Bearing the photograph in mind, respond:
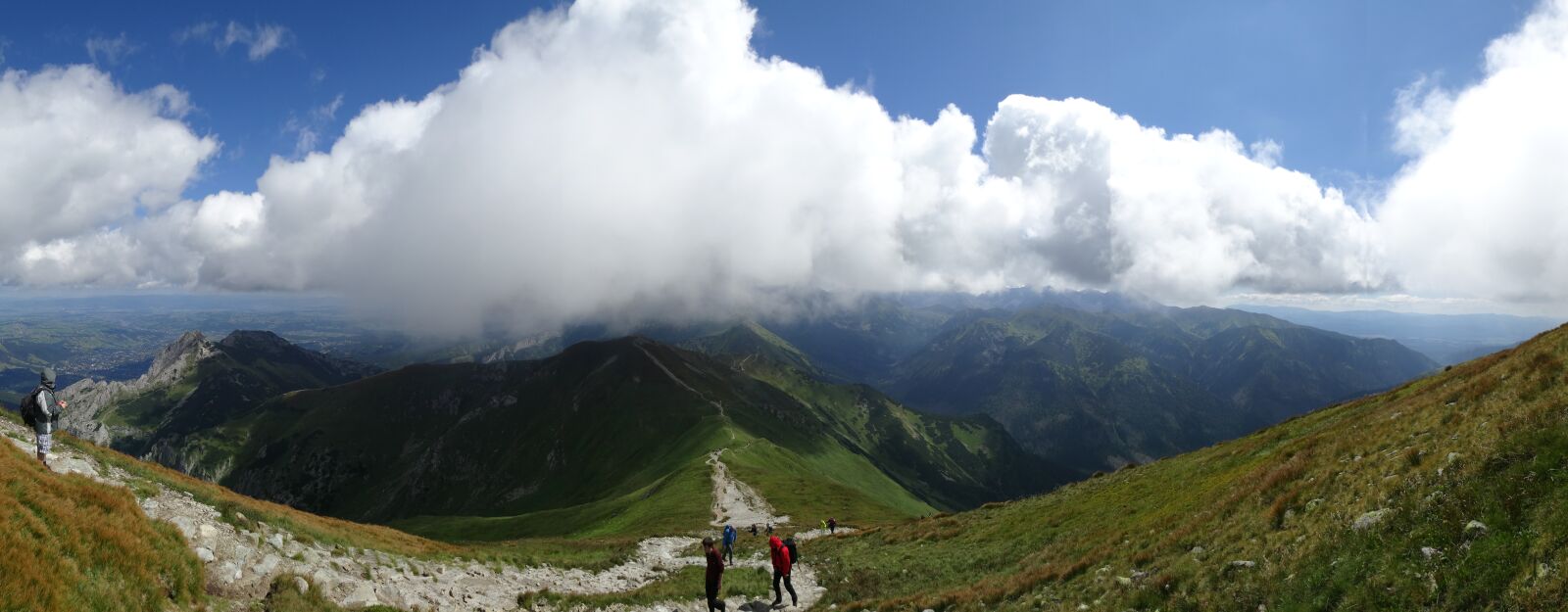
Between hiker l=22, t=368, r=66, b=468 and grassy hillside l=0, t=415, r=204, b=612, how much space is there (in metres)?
2.57

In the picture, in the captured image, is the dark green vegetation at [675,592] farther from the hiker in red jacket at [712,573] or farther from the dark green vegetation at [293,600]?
the dark green vegetation at [293,600]

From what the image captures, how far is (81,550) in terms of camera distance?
14797 millimetres

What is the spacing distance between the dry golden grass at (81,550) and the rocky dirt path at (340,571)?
154cm

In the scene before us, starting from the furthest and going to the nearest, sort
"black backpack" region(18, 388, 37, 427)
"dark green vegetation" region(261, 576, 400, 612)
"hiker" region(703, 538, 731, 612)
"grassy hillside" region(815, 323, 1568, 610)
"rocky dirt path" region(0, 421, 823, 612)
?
"hiker" region(703, 538, 731, 612) → "black backpack" region(18, 388, 37, 427) → "rocky dirt path" region(0, 421, 823, 612) → "dark green vegetation" region(261, 576, 400, 612) → "grassy hillside" region(815, 323, 1568, 610)

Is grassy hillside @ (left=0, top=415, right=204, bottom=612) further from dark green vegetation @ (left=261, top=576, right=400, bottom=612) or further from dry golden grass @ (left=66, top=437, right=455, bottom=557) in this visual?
dry golden grass @ (left=66, top=437, right=455, bottom=557)

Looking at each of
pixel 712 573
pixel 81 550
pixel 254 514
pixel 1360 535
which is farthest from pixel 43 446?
pixel 1360 535

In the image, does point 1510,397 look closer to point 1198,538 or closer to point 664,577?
point 1198,538

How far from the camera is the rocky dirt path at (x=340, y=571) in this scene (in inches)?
781

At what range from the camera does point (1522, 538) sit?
1225 centimetres

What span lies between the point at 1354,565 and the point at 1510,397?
1318 cm

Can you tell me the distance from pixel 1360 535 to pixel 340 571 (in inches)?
1280

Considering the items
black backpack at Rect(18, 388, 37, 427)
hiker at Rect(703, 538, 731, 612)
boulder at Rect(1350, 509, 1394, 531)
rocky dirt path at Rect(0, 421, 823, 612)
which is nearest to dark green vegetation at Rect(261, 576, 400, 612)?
rocky dirt path at Rect(0, 421, 823, 612)

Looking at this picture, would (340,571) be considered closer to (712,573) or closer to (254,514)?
(254,514)

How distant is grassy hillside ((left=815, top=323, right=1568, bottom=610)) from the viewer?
1250 centimetres
